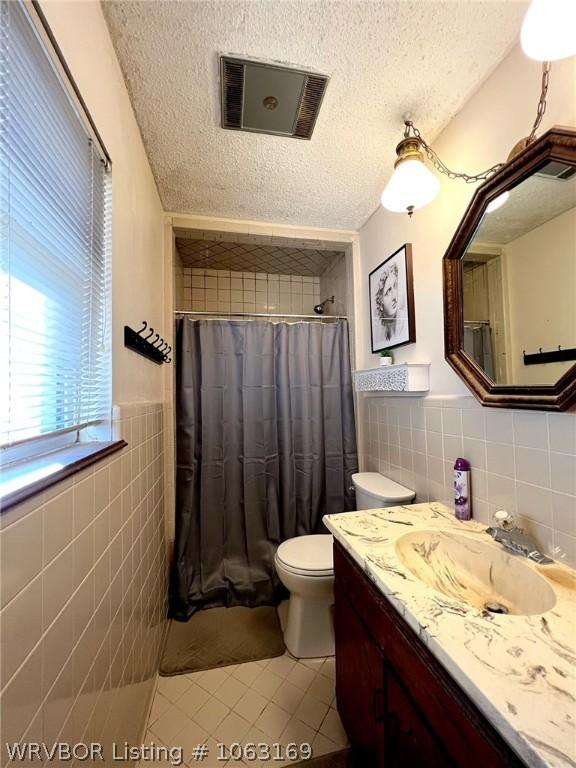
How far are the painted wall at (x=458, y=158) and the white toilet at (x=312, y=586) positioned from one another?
23.3 inches

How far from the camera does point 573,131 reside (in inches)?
29.1

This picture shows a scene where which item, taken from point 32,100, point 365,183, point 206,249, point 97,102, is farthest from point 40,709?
point 206,249

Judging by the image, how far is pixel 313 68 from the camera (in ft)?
3.27

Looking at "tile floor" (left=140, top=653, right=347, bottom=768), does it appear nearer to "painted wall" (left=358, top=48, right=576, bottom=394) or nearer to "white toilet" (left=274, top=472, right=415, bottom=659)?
"white toilet" (left=274, top=472, right=415, bottom=659)

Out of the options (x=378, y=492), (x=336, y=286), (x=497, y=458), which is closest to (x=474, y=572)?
(x=497, y=458)

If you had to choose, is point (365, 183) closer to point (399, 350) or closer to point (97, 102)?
point (399, 350)

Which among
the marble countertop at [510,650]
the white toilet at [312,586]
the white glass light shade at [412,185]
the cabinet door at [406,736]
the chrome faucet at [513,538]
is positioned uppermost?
the white glass light shade at [412,185]

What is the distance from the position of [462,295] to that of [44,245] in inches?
50.8

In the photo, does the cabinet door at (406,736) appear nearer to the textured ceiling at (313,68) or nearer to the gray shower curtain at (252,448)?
the gray shower curtain at (252,448)

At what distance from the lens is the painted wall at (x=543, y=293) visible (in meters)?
0.79

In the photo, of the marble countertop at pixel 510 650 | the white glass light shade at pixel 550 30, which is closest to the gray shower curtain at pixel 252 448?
the marble countertop at pixel 510 650

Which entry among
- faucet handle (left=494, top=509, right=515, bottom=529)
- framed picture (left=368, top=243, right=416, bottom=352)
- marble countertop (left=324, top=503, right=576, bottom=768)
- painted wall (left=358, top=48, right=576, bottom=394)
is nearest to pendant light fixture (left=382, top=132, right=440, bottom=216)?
painted wall (left=358, top=48, right=576, bottom=394)

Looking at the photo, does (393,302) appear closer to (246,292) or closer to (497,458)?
(497,458)

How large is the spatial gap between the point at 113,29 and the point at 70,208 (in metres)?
0.66
